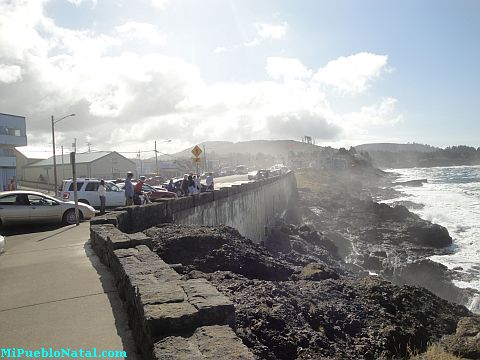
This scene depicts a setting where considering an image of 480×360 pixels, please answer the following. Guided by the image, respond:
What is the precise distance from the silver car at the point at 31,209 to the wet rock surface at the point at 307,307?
20.7ft

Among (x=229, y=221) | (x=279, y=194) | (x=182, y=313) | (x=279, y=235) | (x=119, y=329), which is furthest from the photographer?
(x=279, y=194)

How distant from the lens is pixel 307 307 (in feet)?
22.5

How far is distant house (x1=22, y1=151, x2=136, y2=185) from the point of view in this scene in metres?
66.3

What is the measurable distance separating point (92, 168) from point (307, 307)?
64.0m

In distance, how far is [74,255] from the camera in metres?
9.09

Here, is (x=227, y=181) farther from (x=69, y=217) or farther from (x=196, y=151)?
(x=69, y=217)

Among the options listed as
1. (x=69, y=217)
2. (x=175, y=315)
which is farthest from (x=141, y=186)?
(x=175, y=315)

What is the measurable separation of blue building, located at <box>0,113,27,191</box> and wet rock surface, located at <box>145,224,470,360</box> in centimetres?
4267

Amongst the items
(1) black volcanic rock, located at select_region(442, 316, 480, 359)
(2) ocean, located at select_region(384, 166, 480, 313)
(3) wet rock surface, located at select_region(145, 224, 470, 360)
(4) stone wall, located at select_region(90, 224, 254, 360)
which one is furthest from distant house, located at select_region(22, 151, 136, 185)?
(4) stone wall, located at select_region(90, 224, 254, 360)

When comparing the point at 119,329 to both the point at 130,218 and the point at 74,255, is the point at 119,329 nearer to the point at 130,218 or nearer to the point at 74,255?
the point at 74,255

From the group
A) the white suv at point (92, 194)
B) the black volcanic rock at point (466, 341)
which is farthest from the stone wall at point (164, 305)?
the white suv at point (92, 194)

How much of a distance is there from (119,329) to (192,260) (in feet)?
13.9

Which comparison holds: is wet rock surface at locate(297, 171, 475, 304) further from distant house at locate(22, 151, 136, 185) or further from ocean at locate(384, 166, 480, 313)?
distant house at locate(22, 151, 136, 185)

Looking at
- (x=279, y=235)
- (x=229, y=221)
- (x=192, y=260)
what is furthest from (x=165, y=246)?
(x=279, y=235)
